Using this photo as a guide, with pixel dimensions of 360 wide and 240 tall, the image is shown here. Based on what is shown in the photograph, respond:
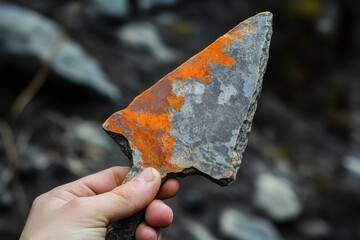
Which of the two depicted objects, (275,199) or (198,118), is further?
(275,199)

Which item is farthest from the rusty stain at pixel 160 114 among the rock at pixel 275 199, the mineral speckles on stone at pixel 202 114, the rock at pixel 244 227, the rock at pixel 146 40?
the rock at pixel 146 40

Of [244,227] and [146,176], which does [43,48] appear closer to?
[244,227]

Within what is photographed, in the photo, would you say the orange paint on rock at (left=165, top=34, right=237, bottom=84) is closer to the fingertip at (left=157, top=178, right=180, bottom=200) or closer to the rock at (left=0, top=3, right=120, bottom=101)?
the fingertip at (left=157, top=178, right=180, bottom=200)

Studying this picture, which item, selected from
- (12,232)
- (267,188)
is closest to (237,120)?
(12,232)

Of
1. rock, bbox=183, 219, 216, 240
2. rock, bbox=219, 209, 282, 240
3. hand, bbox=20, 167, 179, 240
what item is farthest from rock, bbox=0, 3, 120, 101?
hand, bbox=20, 167, 179, 240

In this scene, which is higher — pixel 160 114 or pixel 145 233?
pixel 160 114

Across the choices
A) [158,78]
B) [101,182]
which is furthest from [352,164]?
[101,182]

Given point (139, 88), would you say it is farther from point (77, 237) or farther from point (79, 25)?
point (77, 237)
